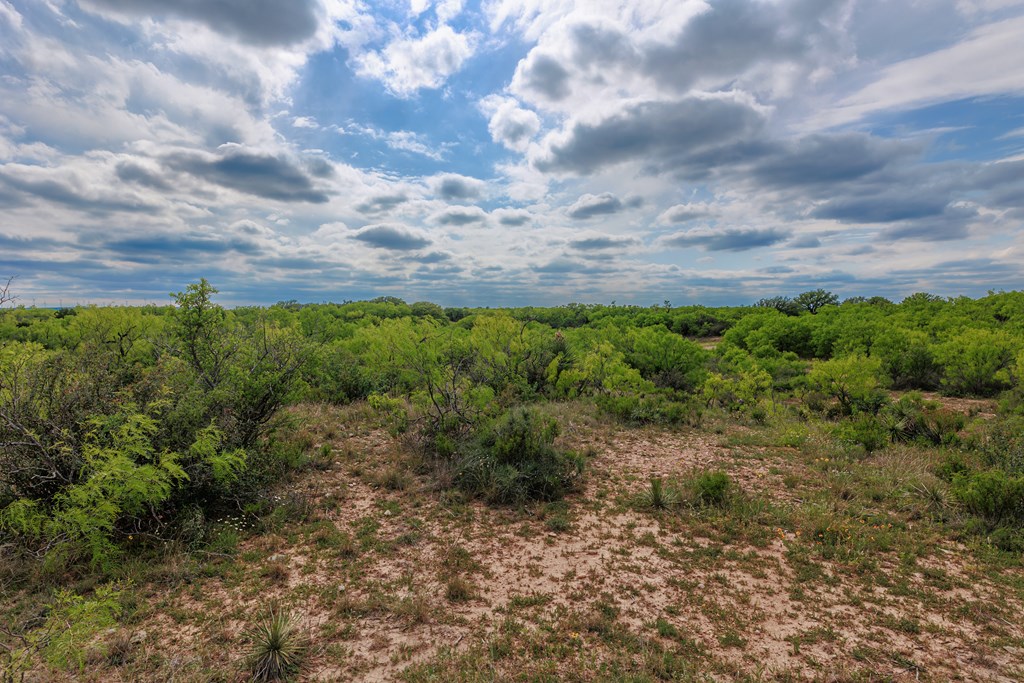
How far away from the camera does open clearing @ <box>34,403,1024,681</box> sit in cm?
417

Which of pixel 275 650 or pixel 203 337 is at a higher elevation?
pixel 203 337

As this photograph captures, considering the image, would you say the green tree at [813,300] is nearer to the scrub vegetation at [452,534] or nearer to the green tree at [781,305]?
the green tree at [781,305]

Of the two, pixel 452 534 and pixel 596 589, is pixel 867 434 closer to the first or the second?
pixel 596 589

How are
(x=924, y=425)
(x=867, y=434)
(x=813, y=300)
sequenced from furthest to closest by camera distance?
(x=813, y=300) → (x=924, y=425) → (x=867, y=434)

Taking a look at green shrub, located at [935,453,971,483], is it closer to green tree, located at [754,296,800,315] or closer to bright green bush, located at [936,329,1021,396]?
bright green bush, located at [936,329,1021,396]

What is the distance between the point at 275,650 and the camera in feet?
13.2

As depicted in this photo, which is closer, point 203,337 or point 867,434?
point 203,337

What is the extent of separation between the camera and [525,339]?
14.4 m

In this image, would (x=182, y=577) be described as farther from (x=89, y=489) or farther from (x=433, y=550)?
(x=433, y=550)

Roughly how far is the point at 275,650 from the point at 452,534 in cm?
305

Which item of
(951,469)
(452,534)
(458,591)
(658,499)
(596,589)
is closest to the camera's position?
(458,591)

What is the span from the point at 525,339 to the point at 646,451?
558 centimetres

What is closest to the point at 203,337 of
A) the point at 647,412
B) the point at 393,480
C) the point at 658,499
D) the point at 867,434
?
the point at 393,480

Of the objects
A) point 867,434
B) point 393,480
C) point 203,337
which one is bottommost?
point 393,480
